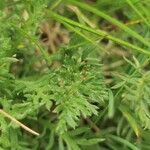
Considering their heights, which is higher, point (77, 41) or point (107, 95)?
point (77, 41)

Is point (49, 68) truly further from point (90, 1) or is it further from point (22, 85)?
point (90, 1)

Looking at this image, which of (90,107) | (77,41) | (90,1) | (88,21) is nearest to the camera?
(90,107)

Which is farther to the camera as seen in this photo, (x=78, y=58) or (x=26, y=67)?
(x=26, y=67)

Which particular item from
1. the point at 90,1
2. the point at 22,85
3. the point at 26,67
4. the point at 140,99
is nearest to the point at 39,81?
the point at 22,85

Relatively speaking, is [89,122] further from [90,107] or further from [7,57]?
[7,57]

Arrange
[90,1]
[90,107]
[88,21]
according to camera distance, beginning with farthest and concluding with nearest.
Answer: [90,1] → [88,21] → [90,107]

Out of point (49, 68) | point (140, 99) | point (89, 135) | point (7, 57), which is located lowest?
point (89, 135)
